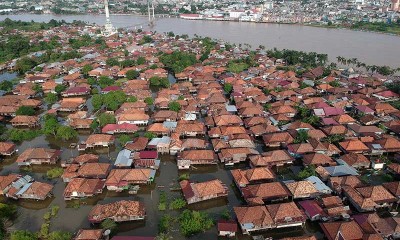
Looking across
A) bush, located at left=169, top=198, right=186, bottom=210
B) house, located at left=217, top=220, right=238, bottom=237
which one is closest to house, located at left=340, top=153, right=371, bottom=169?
house, located at left=217, top=220, right=238, bottom=237

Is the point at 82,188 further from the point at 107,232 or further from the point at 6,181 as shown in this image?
the point at 6,181

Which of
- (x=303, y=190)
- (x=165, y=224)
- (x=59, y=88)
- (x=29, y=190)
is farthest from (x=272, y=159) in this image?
(x=59, y=88)

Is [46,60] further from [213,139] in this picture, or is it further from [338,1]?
[338,1]

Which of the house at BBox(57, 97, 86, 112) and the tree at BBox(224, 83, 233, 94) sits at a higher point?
the tree at BBox(224, 83, 233, 94)

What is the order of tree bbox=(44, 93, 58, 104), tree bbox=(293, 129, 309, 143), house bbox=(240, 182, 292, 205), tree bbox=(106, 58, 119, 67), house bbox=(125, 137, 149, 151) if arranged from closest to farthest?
house bbox=(240, 182, 292, 205), house bbox=(125, 137, 149, 151), tree bbox=(293, 129, 309, 143), tree bbox=(44, 93, 58, 104), tree bbox=(106, 58, 119, 67)

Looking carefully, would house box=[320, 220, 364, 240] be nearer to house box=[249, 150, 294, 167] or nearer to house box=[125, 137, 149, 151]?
house box=[249, 150, 294, 167]

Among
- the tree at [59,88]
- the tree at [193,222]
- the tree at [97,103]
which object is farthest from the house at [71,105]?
the tree at [193,222]
